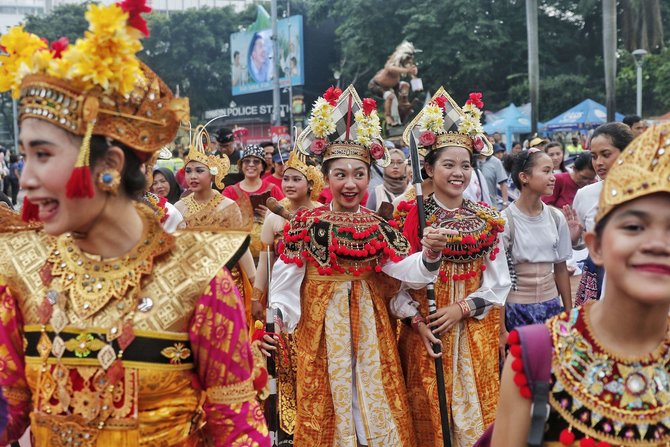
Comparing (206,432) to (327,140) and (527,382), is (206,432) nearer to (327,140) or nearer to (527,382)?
(527,382)

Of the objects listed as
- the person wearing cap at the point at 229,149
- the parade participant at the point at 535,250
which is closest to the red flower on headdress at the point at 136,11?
the parade participant at the point at 535,250

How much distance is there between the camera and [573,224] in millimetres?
6293

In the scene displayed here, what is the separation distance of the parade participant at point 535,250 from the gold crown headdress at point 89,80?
3958 mm

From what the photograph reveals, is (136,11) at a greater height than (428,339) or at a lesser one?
greater

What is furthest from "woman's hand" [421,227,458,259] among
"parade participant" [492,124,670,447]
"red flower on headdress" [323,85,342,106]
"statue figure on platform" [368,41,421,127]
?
"statue figure on platform" [368,41,421,127]

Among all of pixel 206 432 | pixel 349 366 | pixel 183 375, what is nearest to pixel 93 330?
pixel 183 375

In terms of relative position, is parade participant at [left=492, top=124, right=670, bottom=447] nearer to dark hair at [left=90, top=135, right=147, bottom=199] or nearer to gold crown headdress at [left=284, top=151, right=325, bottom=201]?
dark hair at [left=90, top=135, right=147, bottom=199]

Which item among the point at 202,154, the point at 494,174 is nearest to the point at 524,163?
the point at 202,154

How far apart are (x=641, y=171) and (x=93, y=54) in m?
1.49

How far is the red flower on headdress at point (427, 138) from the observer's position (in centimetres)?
572

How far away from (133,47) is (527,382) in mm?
1420

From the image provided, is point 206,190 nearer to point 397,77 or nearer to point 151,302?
point 151,302

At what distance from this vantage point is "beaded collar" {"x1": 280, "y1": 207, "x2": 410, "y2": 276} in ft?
17.4

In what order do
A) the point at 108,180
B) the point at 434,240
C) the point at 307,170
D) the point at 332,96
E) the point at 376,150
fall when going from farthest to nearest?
the point at 307,170 → the point at 332,96 → the point at 376,150 → the point at 434,240 → the point at 108,180
